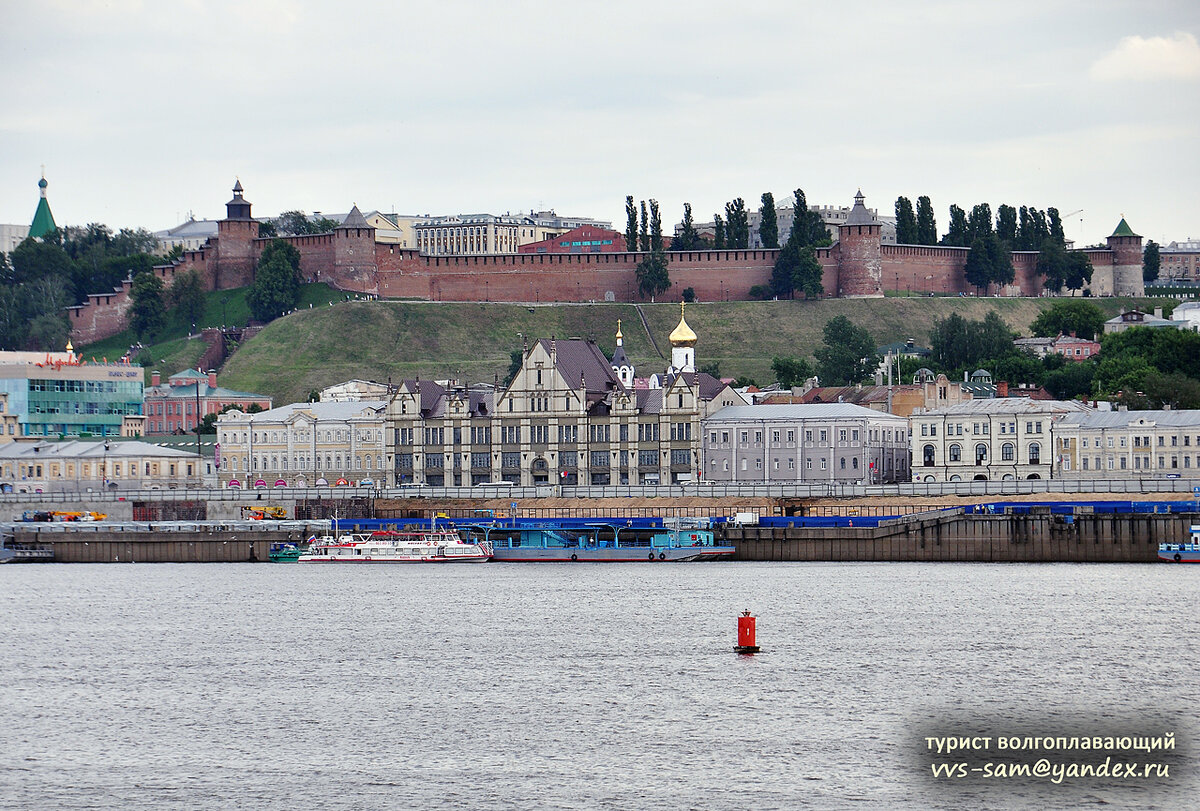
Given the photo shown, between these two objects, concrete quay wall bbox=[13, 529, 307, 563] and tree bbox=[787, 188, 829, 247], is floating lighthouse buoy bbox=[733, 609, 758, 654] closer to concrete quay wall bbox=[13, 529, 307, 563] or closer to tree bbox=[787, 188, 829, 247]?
concrete quay wall bbox=[13, 529, 307, 563]

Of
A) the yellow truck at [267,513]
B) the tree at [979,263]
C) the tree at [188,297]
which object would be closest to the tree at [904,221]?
the tree at [979,263]

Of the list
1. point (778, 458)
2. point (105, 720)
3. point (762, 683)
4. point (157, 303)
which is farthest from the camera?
point (157, 303)

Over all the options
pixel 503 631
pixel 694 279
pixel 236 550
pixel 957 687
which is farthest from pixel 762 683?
pixel 694 279

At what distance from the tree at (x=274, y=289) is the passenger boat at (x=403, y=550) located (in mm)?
87997

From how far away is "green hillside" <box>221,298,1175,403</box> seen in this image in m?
163

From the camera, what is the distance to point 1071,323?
175875 mm

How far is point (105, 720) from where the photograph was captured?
48.2 meters

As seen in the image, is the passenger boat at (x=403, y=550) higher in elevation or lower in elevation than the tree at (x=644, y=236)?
lower

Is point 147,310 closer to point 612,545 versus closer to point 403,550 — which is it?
point 403,550

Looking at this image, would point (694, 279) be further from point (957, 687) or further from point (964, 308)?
point (957, 687)

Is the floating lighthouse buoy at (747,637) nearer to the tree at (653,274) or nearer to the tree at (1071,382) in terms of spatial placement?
the tree at (1071,382)

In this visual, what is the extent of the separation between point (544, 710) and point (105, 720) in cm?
1017

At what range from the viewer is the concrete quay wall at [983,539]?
8381cm

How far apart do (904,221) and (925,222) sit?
340 centimetres
